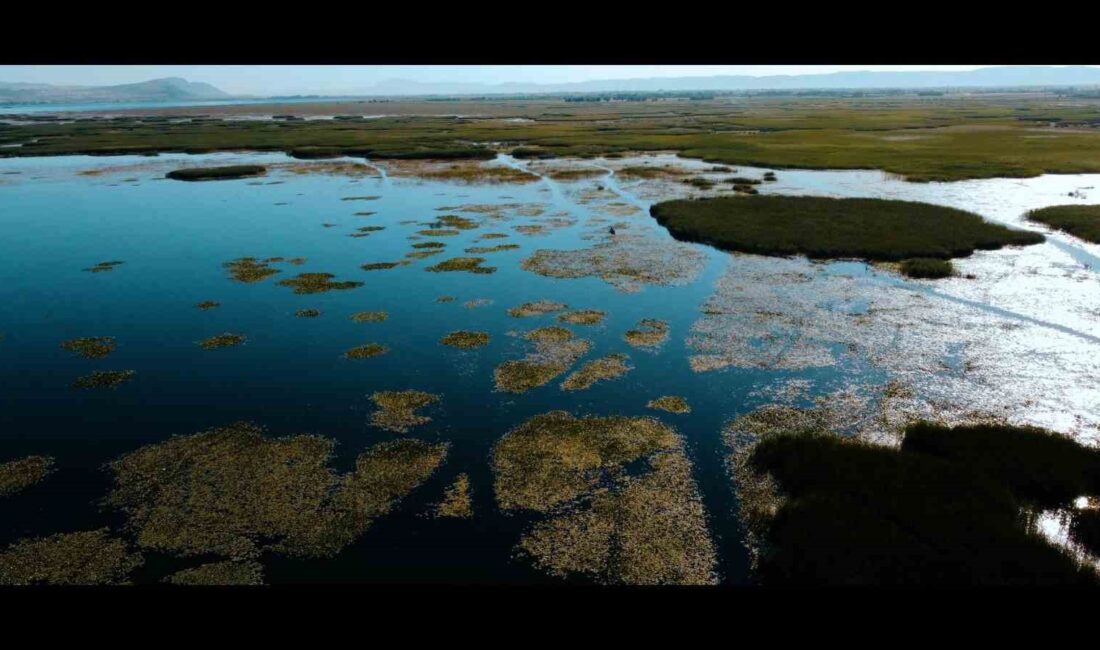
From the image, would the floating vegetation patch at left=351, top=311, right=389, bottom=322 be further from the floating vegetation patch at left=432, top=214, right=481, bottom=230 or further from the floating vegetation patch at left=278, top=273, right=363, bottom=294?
the floating vegetation patch at left=432, top=214, right=481, bottom=230

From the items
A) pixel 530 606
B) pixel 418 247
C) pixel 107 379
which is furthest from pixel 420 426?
pixel 418 247

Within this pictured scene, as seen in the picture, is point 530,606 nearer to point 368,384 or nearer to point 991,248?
point 368,384

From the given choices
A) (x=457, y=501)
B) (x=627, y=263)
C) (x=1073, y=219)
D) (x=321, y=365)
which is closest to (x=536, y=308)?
(x=627, y=263)

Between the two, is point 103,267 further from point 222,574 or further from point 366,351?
point 222,574

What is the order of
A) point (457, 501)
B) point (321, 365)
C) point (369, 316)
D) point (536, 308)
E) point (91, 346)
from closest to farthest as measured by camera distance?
1. point (457, 501)
2. point (321, 365)
3. point (91, 346)
4. point (369, 316)
5. point (536, 308)

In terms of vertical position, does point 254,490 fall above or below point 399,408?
below
